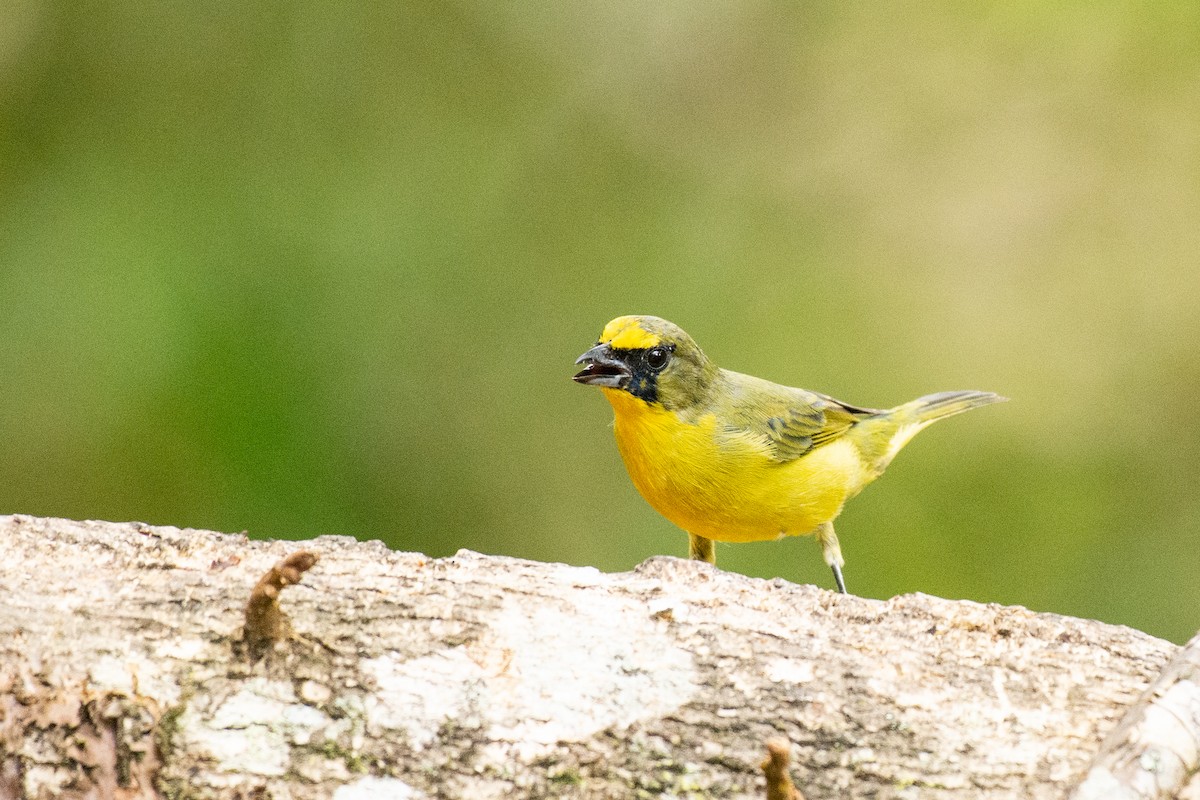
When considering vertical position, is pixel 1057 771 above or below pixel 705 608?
below

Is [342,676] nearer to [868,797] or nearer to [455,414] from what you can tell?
[868,797]

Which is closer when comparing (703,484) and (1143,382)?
(703,484)

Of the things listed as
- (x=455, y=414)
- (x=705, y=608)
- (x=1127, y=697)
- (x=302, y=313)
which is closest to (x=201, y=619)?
(x=705, y=608)

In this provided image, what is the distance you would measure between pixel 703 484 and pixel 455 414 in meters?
2.04

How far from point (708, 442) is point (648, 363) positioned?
0.39m

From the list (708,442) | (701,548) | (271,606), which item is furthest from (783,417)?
(271,606)

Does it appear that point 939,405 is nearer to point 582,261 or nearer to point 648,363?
point 648,363

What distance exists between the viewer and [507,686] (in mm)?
2842

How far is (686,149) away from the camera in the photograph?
7566 mm

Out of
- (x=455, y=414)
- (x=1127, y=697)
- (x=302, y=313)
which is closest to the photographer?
(x=1127, y=697)

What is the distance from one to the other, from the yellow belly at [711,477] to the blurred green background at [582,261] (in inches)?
52.5

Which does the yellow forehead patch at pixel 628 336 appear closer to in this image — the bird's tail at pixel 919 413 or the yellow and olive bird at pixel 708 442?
the yellow and olive bird at pixel 708 442

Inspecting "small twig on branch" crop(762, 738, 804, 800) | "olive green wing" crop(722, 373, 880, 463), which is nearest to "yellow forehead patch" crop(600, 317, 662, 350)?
"olive green wing" crop(722, 373, 880, 463)

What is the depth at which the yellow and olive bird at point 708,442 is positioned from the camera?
15.8ft
